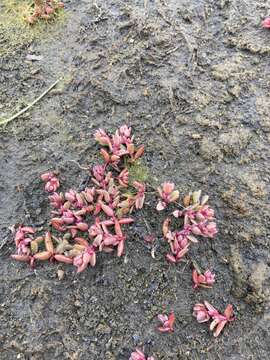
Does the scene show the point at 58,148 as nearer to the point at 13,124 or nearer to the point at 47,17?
the point at 13,124

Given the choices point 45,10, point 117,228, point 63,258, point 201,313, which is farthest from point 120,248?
point 45,10

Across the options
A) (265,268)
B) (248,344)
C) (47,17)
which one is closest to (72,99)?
(47,17)

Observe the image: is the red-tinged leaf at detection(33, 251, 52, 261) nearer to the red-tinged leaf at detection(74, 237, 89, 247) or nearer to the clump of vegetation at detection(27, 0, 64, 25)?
the red-tinged leaf at detection(74, 237, 89, 247)

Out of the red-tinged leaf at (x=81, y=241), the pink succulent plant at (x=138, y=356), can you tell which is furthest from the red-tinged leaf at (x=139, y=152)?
the pink succulent plant at (x=138, y=356)

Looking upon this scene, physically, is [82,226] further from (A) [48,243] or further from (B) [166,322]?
(B) [166,322]

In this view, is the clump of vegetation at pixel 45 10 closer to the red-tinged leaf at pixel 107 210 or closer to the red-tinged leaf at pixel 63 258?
the red-tinged leaf at pixel 107 210

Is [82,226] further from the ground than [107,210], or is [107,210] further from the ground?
[107,210]

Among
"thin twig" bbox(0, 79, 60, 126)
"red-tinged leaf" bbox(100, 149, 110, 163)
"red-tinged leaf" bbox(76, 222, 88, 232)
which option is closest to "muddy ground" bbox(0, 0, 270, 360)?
"thin twig" bbox(0, 79, 60, 126)

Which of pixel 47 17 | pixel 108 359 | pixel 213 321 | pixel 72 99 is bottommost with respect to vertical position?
pixel 108 359

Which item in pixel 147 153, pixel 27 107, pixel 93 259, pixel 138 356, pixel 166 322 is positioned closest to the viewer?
pixel 138 356
